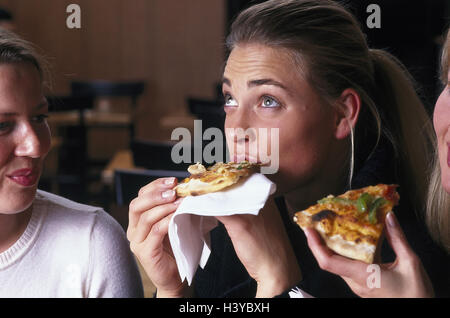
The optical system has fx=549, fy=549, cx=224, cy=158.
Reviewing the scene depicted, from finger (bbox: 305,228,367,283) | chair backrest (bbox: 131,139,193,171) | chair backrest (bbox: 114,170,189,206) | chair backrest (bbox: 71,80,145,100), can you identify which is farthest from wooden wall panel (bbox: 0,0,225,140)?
finger (bbox: 305,228,367,283)

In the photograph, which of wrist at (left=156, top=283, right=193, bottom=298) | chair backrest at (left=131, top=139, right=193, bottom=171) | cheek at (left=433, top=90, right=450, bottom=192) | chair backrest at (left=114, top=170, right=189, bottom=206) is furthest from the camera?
chair backrest at (left=131, top=139, right=193, bottom=171)

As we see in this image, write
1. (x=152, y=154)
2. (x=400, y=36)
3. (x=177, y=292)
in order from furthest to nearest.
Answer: (x=152, y=154), (x=400, y=36), (x=177, y=292)

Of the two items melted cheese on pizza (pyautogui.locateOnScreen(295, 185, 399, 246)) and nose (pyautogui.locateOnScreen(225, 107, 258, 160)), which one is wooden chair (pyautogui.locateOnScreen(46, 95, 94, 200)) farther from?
melted cheese on pizza (pyautogui.locateOnScreen(295, 185, 399, 246))

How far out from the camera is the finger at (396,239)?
31.3 inches

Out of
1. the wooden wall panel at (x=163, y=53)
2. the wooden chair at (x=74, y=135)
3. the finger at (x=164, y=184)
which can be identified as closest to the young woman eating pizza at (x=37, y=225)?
the finger at (x=164, y=184)

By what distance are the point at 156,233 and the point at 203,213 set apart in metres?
0.14

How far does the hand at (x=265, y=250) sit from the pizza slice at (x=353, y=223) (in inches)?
4.8

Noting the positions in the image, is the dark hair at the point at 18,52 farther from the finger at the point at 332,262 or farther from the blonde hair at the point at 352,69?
the finger at the point at 332,262

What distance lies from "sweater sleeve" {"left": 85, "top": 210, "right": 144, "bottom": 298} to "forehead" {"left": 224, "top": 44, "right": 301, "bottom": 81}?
37 centimetres

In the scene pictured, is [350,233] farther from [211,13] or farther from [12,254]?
[211,13]

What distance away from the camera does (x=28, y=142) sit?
3.01 ft

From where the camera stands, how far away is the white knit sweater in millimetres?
963

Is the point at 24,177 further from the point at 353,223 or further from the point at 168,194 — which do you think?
the point at 353,223

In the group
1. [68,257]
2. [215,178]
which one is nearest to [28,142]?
[68,257]
